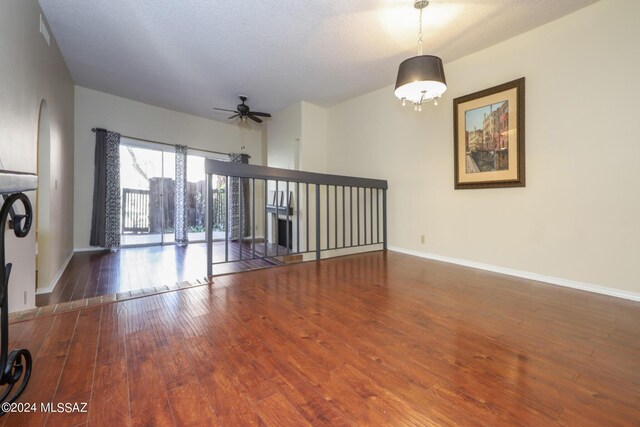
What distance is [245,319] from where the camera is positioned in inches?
65.9

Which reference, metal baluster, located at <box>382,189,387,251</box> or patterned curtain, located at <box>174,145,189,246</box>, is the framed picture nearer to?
metal baluster, located at <box>382,189,387,251</box>

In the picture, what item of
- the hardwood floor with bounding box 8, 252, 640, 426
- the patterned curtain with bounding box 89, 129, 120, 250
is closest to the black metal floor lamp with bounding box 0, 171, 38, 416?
the hardwood floor with bounding box 8, 252, 640, 426

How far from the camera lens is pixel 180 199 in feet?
19.2

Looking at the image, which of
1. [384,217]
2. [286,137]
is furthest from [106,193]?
[384,217]

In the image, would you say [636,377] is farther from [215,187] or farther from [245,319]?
[215,187]

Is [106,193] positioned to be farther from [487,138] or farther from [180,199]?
[487,138]

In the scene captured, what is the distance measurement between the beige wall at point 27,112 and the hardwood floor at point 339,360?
3.39 feet

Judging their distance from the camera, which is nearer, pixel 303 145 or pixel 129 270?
pixel 129 270

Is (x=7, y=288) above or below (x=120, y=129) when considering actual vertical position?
below

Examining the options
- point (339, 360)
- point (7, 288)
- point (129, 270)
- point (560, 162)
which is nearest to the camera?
point (7, 288)

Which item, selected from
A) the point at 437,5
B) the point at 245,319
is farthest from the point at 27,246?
the point at 437,5

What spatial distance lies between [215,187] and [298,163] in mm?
2752

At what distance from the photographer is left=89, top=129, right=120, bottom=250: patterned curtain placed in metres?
4.87

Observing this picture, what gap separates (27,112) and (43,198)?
3.79ft
